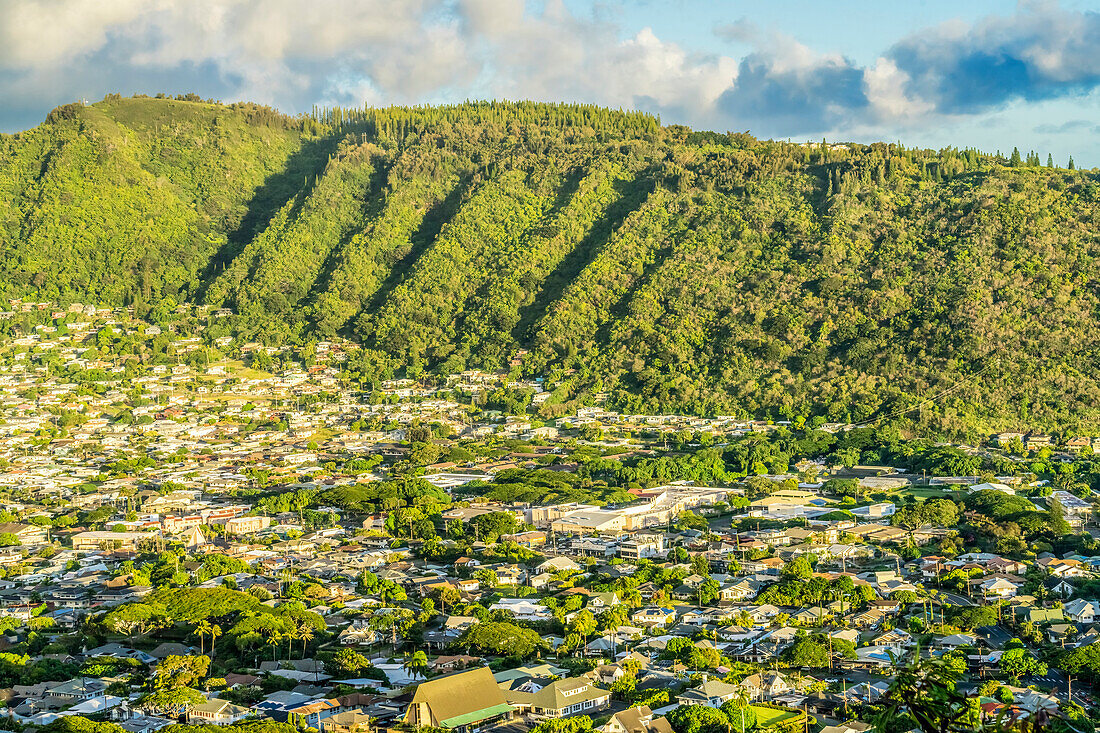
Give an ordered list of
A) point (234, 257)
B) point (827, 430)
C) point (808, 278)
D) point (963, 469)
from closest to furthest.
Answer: point (963, 469)
point (827, 430)
point (808, 278)
point (234, 257)

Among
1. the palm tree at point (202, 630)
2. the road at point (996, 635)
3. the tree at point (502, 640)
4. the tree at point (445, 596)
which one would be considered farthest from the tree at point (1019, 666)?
the palm tree at point (202, 630)

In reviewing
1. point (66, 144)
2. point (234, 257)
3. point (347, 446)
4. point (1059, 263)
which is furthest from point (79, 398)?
point (1059, 263)

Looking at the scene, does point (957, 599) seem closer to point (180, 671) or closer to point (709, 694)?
point (709, 694)

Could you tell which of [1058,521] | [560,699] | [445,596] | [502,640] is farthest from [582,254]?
[560,699]

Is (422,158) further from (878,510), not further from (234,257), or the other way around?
(878,510)

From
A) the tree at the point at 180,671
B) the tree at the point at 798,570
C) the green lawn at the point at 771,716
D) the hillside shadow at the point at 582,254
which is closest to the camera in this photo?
the green lawn at the point at 771,716

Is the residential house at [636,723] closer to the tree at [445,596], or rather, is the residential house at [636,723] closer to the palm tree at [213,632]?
the tree at [445,596]
